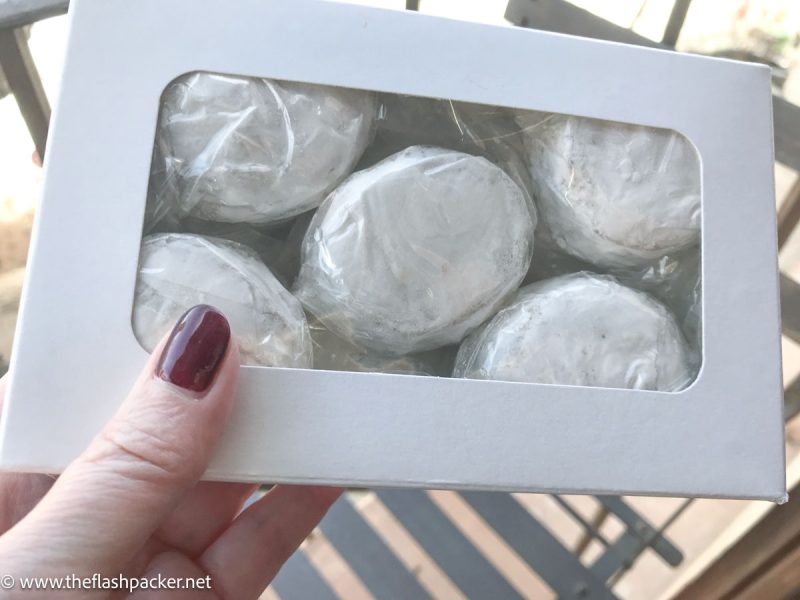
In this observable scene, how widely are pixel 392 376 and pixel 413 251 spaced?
3.4 inches

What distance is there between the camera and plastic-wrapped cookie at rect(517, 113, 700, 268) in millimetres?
419

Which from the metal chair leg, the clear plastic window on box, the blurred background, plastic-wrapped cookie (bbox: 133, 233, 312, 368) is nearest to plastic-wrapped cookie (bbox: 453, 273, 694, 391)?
the clear plastic window on box

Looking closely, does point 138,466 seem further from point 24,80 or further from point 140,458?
point 24,80

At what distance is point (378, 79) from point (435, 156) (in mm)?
61

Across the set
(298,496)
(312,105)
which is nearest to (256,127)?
(312,105)

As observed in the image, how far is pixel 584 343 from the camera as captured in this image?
40cm

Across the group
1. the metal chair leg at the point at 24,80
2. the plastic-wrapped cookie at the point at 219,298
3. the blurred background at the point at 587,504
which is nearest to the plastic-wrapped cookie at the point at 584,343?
the plastic-wrapped cookie at the point at 219,298

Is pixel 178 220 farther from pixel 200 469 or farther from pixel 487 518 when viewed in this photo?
pixel 487 518

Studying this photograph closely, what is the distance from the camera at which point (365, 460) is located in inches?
13.7

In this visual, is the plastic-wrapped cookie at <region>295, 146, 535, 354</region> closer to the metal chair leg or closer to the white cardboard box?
the white cardboard box

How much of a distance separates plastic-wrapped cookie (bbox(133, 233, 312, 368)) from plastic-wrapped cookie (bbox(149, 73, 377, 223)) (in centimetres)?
3

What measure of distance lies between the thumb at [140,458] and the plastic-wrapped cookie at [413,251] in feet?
0.27

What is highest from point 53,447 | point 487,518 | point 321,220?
point 321,220

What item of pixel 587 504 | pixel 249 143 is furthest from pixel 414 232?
pixel 587 504
